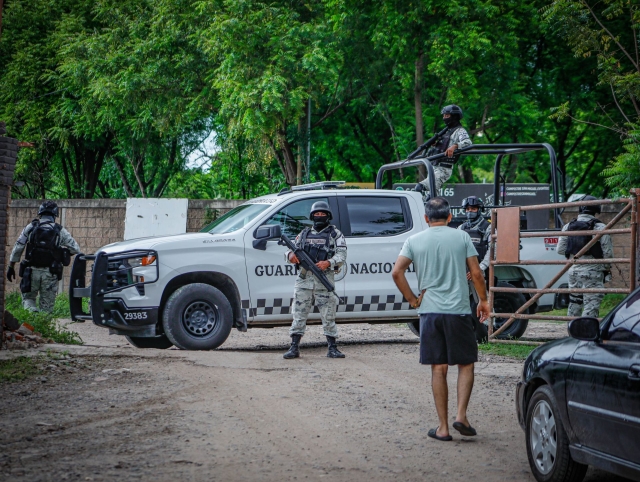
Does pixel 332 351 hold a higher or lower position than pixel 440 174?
lower

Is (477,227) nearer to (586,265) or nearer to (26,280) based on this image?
(586,265)

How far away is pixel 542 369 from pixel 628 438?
0.99 meters

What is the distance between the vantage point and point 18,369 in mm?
9320

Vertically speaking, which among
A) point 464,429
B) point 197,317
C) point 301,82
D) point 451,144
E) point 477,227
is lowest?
point 464,429

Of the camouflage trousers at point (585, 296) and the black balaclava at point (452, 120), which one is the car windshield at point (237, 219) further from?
the camouflage trousers at point (585, 296)

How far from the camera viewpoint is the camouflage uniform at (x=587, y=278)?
1205 centimetres

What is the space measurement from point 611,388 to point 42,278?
38.8ft

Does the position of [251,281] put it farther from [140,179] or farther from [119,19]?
[140,179]

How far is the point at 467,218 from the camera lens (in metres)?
13.3

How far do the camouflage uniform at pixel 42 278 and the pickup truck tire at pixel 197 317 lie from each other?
4556 millimetres

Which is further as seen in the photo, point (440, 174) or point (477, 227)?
point (477, 227)

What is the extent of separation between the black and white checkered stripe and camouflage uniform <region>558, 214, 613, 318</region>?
2.22m

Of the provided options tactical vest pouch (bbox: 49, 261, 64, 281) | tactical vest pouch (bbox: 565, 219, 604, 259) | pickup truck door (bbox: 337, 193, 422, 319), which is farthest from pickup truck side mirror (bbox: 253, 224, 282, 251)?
tactical vest pouch (bbox: 49, 261, 64, 281)

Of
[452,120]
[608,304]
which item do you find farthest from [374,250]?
[608,304]
